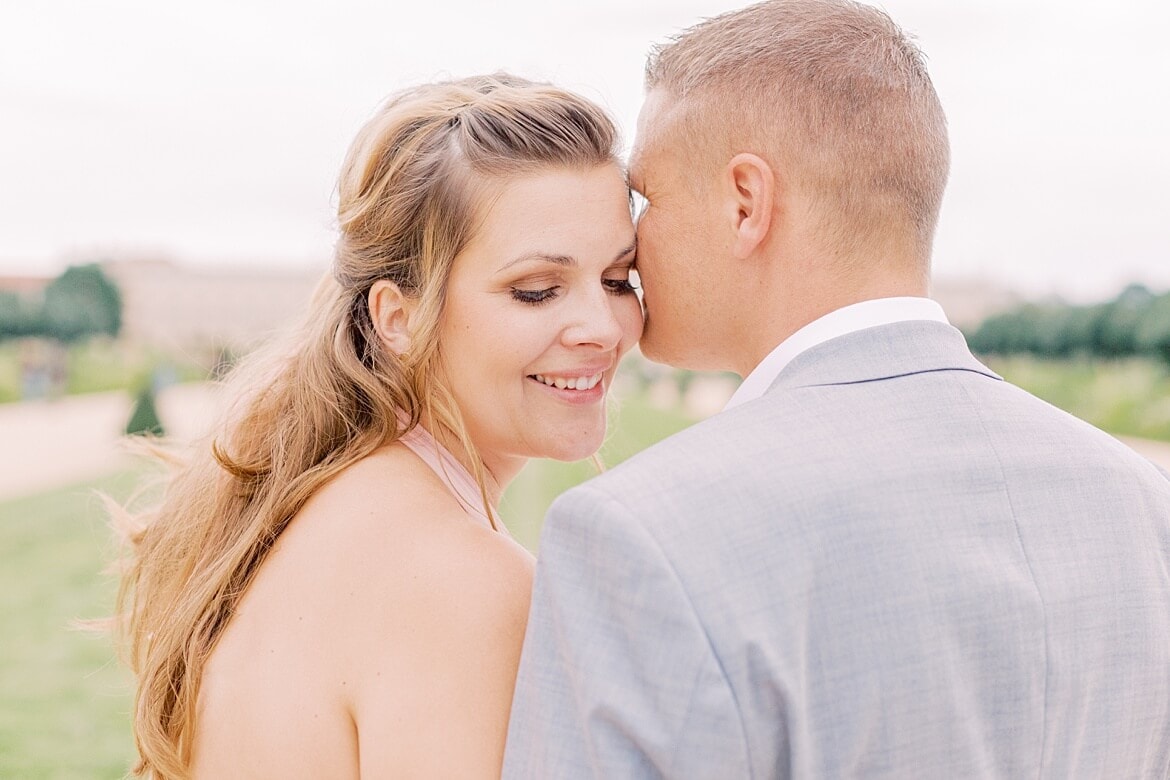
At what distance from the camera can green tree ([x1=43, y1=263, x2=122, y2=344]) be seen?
5350cm

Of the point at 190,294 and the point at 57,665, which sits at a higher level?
the point at 57,665

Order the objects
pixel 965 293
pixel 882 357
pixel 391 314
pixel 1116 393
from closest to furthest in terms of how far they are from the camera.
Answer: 1. pixel 882 357
2. pixel 391 314
3. pixel 1116 393
4. pixel 965 293

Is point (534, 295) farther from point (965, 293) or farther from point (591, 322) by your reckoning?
point (965, 293)

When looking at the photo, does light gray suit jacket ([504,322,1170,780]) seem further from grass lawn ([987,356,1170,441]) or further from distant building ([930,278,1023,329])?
distant building ([930,278,1023,329])

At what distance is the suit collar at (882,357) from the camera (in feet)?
6.63

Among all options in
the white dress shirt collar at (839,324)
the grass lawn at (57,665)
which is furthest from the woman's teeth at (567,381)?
the grass lawn at (57,665)

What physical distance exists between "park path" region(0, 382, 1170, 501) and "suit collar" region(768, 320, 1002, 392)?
1546 cm

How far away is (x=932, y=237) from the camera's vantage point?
2.35 meters

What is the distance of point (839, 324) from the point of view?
220 centimetres

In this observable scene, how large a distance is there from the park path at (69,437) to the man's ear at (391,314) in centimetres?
1438

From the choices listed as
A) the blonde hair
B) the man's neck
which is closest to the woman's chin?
the man's neck

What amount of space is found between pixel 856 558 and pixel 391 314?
148 centimetres

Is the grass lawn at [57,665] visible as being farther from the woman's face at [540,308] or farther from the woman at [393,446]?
the woman's face at [540,308]

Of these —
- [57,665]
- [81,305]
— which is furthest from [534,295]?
[81,305]
